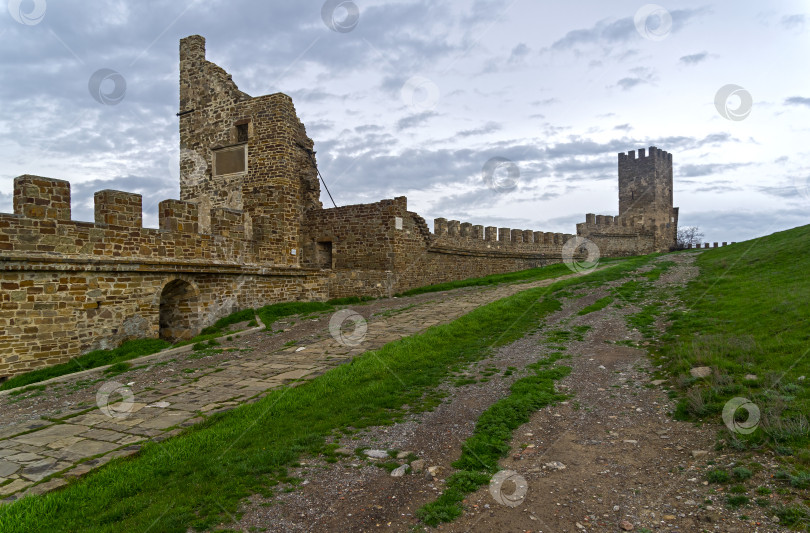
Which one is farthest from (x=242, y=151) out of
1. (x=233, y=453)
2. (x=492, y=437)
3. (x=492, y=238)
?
(x=492, y=437)

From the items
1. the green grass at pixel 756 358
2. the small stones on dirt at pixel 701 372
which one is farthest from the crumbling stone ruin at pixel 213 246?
the small stones on dirt at pixel 701 372

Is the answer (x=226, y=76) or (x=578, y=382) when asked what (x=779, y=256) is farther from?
(x=226, y=76)

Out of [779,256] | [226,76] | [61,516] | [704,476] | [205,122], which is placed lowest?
[61,516]

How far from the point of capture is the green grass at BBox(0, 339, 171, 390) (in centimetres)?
959

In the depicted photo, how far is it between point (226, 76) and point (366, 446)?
63.2 feet

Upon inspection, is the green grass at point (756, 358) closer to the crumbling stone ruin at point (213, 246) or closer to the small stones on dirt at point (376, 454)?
the small stones on dirt at point (376, 454)

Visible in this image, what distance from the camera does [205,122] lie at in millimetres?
20562

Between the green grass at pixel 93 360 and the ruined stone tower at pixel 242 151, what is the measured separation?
6.56m

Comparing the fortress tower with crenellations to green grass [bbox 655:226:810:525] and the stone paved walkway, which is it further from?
the stone paved walkway

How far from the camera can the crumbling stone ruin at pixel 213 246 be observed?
1034 cm

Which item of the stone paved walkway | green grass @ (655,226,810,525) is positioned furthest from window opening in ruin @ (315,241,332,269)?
green grass @ (655,226,810,525)

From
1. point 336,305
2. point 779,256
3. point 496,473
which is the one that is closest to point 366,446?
point 496,473

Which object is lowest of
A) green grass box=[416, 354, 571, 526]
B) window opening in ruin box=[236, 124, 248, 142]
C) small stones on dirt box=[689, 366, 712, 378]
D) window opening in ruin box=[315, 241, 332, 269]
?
green grass box=[416, 354, 571, 526]

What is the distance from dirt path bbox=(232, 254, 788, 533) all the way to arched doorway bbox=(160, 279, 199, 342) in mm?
9546
